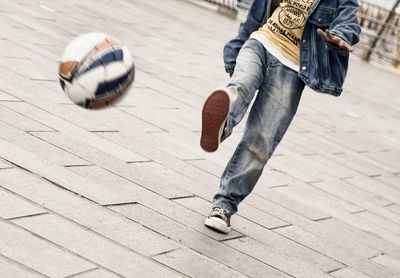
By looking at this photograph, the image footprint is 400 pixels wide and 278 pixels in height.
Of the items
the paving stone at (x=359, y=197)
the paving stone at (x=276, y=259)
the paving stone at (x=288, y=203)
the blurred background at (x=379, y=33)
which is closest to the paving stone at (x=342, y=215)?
the paving stone at (x=288, y=203)

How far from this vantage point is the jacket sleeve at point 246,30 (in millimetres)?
4586

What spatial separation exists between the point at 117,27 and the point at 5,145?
6698 mm

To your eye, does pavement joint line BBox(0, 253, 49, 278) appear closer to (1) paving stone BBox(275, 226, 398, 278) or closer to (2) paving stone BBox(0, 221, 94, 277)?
(2) paving stone BBox(0, 221, 94, 277)

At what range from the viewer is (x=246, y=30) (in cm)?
468

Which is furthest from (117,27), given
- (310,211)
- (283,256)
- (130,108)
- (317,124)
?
(283,256)

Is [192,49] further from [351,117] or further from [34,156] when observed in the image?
[34,156]

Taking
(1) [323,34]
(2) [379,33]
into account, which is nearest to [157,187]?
(1) [323,34]

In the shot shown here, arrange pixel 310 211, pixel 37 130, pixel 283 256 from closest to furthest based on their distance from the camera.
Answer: pixel 283 256
pixel 37 130
pixel 310 211

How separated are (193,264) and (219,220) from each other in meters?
0.64

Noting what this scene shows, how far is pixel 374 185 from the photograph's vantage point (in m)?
7.17

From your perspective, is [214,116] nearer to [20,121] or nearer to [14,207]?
[14,207]

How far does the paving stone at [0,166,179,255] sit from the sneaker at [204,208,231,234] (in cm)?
46

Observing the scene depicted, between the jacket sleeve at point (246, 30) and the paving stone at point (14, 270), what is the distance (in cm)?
207

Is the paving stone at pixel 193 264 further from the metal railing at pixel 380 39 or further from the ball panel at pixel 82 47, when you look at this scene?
the metal railing at pixel 380 39
